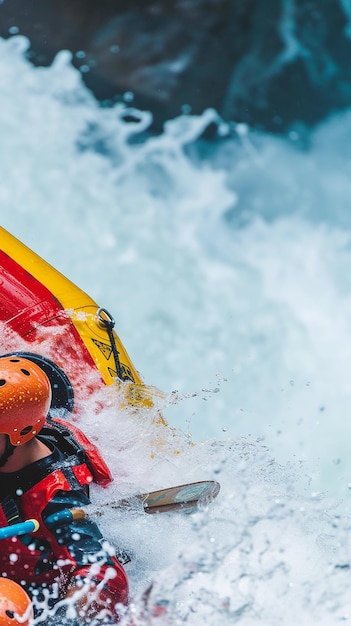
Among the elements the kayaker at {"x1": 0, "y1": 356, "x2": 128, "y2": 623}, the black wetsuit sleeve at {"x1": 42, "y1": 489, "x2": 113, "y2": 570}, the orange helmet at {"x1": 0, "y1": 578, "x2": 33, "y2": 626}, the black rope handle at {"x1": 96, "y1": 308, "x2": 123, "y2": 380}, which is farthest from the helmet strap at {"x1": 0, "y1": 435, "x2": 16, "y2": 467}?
the black rope handle at {"x1": 96, "y1": 308, "x2": 123, "y2": 380}

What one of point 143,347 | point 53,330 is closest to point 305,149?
point 143,347

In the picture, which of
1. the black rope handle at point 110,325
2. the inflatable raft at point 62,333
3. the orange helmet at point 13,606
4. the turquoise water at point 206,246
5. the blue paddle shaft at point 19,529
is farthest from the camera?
the turquoise water at point 206,246

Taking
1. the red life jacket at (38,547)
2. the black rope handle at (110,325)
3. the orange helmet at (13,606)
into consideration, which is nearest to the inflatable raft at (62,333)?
the black rope handle at (110,325)

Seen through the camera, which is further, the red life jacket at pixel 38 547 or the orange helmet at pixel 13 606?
the red life jacket at pixel 38 547

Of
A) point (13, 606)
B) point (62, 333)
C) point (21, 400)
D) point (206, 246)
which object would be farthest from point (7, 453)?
point (206, 246)

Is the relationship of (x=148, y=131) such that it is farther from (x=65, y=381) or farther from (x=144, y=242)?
(x=65, y=381)

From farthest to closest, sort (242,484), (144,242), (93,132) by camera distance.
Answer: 1. (93,132)
2. (144,242)
3. (242,484)

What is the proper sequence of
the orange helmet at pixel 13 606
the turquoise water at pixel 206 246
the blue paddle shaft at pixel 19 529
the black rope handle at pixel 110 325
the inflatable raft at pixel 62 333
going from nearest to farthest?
1. the orange helmet at pixel 13 606
2. the blue paddle shaft at pixel 19 529
3. the inflatable raft at pixel 62 333
4. the black rope handle at pixel 110 325
5. the turquoise water at pixel 206 246

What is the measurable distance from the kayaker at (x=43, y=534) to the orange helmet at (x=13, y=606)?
6.7 inches

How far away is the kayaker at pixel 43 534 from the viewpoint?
1.61 m

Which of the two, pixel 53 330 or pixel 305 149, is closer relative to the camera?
pixel 53 330

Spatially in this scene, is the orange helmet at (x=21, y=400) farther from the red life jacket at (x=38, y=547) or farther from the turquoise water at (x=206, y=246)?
the turquoise water at (x=206, y=246)

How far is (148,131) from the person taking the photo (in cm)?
458

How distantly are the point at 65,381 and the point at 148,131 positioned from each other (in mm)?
2627
